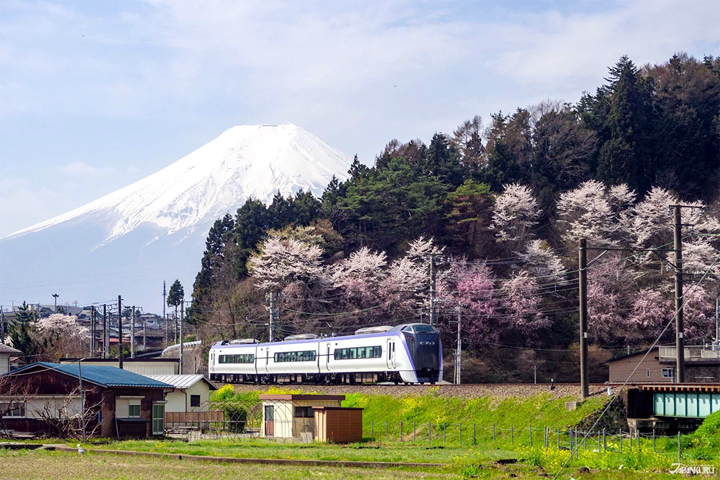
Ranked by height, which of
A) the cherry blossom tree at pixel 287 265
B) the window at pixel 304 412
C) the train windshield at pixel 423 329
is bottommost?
the window at pixel 304 412

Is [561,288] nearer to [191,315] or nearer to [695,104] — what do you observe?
[695,104]

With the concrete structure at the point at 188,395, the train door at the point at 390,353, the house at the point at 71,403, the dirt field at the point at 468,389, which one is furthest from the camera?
the concrete structure at the point at 188,395

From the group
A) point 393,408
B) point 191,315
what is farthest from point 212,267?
point 393,408

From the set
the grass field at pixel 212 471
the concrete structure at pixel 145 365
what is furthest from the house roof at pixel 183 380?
the grass field at pixel 212 471

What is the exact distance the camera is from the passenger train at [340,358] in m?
40.5

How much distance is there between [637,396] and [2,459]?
18.3 metres

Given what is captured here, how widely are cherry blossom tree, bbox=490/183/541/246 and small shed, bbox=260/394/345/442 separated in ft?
102

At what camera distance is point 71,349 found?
7319cm

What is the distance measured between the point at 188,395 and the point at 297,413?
11.1m

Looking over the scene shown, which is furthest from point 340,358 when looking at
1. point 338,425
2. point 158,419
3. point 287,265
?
point 287,265

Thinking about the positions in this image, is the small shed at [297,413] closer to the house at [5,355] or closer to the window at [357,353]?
the window at [357,353]

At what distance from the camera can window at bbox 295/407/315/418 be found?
32.8 m

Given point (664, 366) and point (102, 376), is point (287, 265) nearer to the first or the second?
point (664, 366)

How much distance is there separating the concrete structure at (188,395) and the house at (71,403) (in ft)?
25.7
